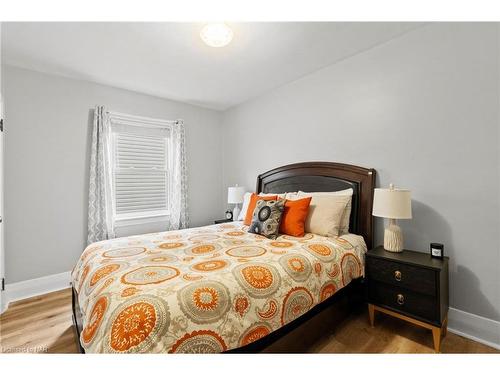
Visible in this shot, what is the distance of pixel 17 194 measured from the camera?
2.66m

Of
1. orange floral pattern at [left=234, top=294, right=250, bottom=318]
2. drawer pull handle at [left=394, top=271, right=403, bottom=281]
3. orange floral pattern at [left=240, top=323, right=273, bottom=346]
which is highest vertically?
orange floral pattern at [left=234, top=294, right=250, bottom=318]

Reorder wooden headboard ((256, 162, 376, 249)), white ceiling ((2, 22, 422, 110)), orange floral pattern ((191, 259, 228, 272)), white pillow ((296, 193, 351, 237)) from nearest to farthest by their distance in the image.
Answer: orange floral pattern ((191, 259, 228, 272)) → white ceiling ((2, 22, 422, 110)) → white pillow ((296, 193, 351, 237)) → wooden headboard ((256, 162, 376, 249))

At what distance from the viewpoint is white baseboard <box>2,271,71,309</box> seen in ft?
8.52

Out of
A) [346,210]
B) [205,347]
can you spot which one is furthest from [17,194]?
[346,210]

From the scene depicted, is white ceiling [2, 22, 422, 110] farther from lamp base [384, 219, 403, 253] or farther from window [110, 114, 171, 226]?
lamp base [384, 219, 403, 253]

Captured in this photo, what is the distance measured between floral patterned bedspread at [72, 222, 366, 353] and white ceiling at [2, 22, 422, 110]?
1844 millimetres

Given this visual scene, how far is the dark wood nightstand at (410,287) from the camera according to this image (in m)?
1.70

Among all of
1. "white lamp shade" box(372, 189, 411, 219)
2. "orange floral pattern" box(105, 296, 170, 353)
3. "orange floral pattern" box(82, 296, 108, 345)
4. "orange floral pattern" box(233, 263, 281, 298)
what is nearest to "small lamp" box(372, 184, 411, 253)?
"white lamp shade" box(372, 189, 411, 219)

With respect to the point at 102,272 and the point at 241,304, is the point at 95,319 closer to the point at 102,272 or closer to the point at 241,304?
the point at 102,272

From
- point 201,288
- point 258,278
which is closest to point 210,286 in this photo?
point 201,288

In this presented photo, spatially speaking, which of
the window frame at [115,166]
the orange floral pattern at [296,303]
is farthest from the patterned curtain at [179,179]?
the orange floral pattern at [296,303]

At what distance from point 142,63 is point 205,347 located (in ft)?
9.11
